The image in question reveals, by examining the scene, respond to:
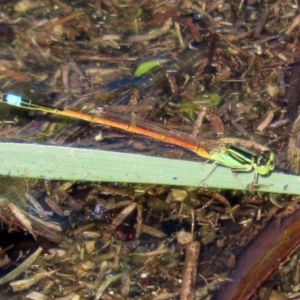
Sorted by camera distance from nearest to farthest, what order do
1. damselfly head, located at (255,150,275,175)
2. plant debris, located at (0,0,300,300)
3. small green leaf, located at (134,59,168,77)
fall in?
plant debris, located at (0,0,300,300), damselfly head, located at (255,150,275,175), small green leaf, located at (134,59,168,77)

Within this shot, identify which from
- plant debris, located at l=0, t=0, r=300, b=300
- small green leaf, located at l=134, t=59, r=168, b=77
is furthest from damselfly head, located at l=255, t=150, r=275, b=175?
small green leaf, located at l=134, t=59, r=168, b=77

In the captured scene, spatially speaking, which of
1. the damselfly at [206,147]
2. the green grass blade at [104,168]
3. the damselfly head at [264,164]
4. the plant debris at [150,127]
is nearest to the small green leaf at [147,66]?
the plant debris at [150,127]

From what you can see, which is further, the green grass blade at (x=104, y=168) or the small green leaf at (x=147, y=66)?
the small green leaf at (x=147, y=66)

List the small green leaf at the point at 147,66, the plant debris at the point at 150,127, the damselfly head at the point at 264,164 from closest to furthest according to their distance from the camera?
the plant debris at the point at 150,127 < the damselfly head at the point at 264,164 < the small green leaf at the point at 147,66

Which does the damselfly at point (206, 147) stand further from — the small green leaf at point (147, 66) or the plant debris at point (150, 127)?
the small green leaf at point (147, 66)

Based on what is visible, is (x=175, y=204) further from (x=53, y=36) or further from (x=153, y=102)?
(x=53, y=36)

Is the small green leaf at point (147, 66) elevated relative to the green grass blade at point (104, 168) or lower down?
elevated

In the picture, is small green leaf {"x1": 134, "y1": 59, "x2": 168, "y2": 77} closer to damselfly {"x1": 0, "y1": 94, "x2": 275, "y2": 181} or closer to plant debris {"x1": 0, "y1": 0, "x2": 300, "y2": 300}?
plant debris {"x1": 0, "y1": 0, "x2": 300, "y2": 300}

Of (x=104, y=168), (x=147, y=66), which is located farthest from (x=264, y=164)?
(x=147, y=66)
